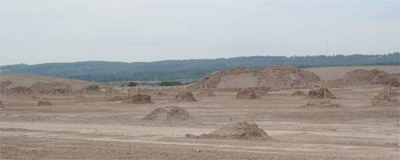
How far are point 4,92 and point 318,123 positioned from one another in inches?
2305

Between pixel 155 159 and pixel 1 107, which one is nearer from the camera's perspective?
pixel 155 159

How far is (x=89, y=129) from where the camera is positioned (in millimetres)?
25266

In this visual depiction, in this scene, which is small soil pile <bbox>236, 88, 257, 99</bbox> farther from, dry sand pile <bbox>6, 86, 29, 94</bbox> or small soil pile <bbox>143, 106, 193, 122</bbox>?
dry sand pile <bbox>6, 86, 29, 94</bbox>

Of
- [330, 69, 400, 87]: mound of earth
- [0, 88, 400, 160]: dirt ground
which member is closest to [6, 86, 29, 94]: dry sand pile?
[330, 69, 400, 87]: mound of earth

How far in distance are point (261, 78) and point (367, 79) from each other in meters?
13.3

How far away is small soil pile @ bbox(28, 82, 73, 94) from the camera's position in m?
75.1

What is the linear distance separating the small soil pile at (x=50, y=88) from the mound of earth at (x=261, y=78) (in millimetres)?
16214

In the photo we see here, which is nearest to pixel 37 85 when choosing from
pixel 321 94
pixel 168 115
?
pixel 321 94

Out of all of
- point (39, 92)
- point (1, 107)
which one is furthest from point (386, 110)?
point (39, 92)

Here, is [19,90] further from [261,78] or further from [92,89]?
[261,78]

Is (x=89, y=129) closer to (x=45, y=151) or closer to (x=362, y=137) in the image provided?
(x=45, y=151)

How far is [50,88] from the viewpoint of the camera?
7781cm

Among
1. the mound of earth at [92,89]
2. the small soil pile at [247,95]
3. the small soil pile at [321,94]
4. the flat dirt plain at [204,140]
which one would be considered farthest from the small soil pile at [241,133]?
the mound of earth at [92,89]

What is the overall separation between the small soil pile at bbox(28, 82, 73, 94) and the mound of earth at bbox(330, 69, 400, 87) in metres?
31.6
